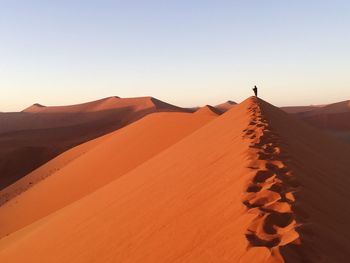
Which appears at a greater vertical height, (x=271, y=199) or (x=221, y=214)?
(x=271, y=199)

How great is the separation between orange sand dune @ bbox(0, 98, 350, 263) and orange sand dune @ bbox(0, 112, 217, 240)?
5.13m

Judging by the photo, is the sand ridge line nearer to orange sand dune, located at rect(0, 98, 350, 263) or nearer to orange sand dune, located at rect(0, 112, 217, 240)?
orange sand dune, located at rect(0, 98, 350, 263)

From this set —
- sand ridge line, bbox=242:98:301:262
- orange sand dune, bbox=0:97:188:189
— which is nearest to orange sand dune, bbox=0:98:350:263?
sand ridge line, bbox=242:98:301:262

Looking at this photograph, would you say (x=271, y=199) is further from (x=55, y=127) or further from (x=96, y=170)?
(x=55, y=127)

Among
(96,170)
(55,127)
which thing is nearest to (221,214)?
(96,170)

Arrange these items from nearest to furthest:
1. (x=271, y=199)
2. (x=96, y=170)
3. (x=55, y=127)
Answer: (x=271, y=199) < (x=96, y=170) < (x=55, y=127)

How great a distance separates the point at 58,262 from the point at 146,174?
285 centimetres

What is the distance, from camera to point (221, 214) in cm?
366

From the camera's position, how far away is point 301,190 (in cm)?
390

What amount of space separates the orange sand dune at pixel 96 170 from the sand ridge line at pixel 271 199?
302 inches

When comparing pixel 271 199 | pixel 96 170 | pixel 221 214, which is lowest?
pixel 96 170

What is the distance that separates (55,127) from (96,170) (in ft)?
127

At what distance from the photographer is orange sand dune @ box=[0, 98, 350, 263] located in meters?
2.96

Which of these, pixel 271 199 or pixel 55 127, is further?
pixel 55 127
